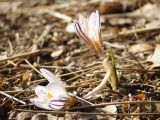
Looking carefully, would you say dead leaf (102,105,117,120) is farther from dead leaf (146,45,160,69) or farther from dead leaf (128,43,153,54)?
dead leaf (128,43,153,54)

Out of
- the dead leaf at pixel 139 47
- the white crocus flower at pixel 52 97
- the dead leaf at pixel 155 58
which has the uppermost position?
the dead leaf at pixel 139 47

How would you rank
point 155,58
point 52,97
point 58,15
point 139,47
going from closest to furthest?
point 52,97, point 155,58, point 139,47, point 58,15

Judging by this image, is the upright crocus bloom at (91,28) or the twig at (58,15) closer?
the upright crocus bloom at (91,28)

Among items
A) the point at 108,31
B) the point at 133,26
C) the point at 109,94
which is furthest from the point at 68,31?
the point at 109,94

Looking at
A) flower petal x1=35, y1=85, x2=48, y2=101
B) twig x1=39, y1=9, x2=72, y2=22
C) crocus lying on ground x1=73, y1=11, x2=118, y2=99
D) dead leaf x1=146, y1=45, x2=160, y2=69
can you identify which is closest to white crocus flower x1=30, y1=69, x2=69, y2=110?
flower petal x1=35, y1=85, x2=48, y2=101

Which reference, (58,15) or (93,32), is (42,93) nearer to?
(93,32)

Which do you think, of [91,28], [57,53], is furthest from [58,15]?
[91,28]

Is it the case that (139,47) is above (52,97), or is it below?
above

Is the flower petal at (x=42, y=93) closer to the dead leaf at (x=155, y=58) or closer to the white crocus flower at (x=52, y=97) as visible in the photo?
the white crocus flower at (x=52, y=97)

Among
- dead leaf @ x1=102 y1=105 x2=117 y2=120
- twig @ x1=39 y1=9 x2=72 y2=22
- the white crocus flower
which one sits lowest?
dead leaf @ x1=102 y1=105 x2=117 y2=120

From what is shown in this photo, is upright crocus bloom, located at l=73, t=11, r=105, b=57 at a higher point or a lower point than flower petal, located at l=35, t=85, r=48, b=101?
higher

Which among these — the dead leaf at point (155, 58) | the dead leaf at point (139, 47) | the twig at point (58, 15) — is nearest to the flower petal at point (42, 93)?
the dead leaf at point (155, 58)

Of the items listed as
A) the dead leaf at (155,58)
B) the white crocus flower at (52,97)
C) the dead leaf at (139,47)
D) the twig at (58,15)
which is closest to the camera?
the white crocus flower at (52,97)
